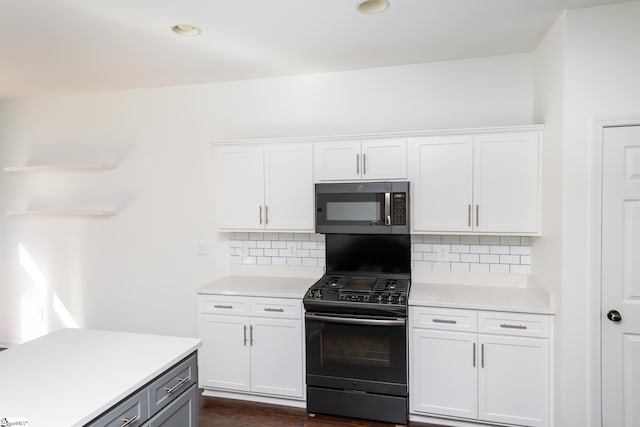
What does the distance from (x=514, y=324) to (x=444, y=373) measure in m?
0.58

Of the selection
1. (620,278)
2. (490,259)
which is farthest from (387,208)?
(620,278)

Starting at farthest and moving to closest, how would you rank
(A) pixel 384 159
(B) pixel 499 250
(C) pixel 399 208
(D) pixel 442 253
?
(D) pixel 442 253
(B) pixel 499 250
(A) pixel 384 159
(C) pixel 399 208

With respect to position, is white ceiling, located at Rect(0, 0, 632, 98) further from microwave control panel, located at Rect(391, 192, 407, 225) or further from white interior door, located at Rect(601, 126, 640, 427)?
microwave control panel, located at Rect(391, 192, 407, 225)

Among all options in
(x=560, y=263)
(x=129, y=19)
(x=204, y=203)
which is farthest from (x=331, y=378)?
(x=129, y=19)

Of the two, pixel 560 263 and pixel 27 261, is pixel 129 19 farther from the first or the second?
pixel 27 261

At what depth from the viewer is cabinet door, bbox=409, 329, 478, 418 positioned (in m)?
2.74

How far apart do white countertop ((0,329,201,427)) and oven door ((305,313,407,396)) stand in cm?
110

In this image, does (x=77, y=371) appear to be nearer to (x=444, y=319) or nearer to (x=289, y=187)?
(x=289, y=187)

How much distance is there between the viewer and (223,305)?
321cm

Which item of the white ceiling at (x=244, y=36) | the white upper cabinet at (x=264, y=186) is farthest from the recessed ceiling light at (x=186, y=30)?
the white upper cabinet at (x=264, y=186)

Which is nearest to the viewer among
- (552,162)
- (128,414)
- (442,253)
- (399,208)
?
(128,414)

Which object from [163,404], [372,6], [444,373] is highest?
[372,6]

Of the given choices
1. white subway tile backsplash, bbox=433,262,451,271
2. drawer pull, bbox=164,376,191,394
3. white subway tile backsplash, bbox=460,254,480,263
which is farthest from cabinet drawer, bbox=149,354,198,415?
white subway tile backsplash, bbox=460,254,480,263

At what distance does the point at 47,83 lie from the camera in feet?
12.3
